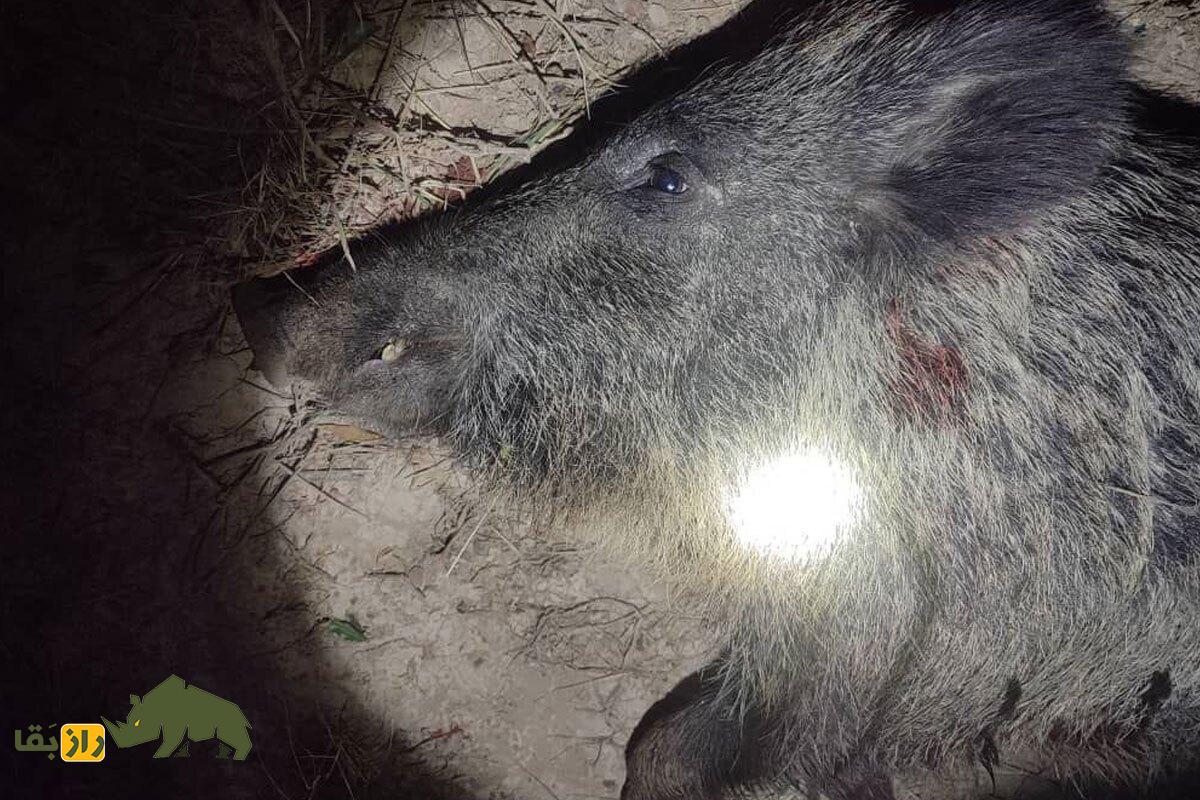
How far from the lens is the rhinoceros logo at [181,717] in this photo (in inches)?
101

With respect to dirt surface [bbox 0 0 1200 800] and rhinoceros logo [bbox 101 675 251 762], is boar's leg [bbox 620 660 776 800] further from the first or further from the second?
rhinoceros logo [bbox 101 675 251 762]

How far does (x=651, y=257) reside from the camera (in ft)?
6.67

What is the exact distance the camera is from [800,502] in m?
2.07

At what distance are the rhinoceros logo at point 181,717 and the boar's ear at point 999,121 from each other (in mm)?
2517

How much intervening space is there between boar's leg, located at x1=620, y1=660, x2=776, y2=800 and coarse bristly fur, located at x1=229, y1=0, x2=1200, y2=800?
33 cm

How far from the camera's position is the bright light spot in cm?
207

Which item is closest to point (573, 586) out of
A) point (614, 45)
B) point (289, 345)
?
point (289, 345)

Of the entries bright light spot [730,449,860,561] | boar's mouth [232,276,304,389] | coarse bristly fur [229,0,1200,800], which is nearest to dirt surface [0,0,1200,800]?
boar's mouth [232,276,304,389]

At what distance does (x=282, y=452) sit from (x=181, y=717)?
957 millimetres

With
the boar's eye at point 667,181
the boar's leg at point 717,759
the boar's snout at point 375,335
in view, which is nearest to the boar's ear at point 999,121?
the boar's eye at point 667,181

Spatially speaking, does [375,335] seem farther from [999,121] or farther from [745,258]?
[999,121]

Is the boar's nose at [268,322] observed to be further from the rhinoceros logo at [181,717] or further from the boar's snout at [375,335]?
the rhinoceros logo at [181,717]

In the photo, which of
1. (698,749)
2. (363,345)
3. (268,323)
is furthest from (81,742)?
(698,749)

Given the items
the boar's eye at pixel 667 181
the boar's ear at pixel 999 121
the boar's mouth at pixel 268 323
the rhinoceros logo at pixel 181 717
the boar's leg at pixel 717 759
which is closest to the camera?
the boar's ear at pixel 999 121
